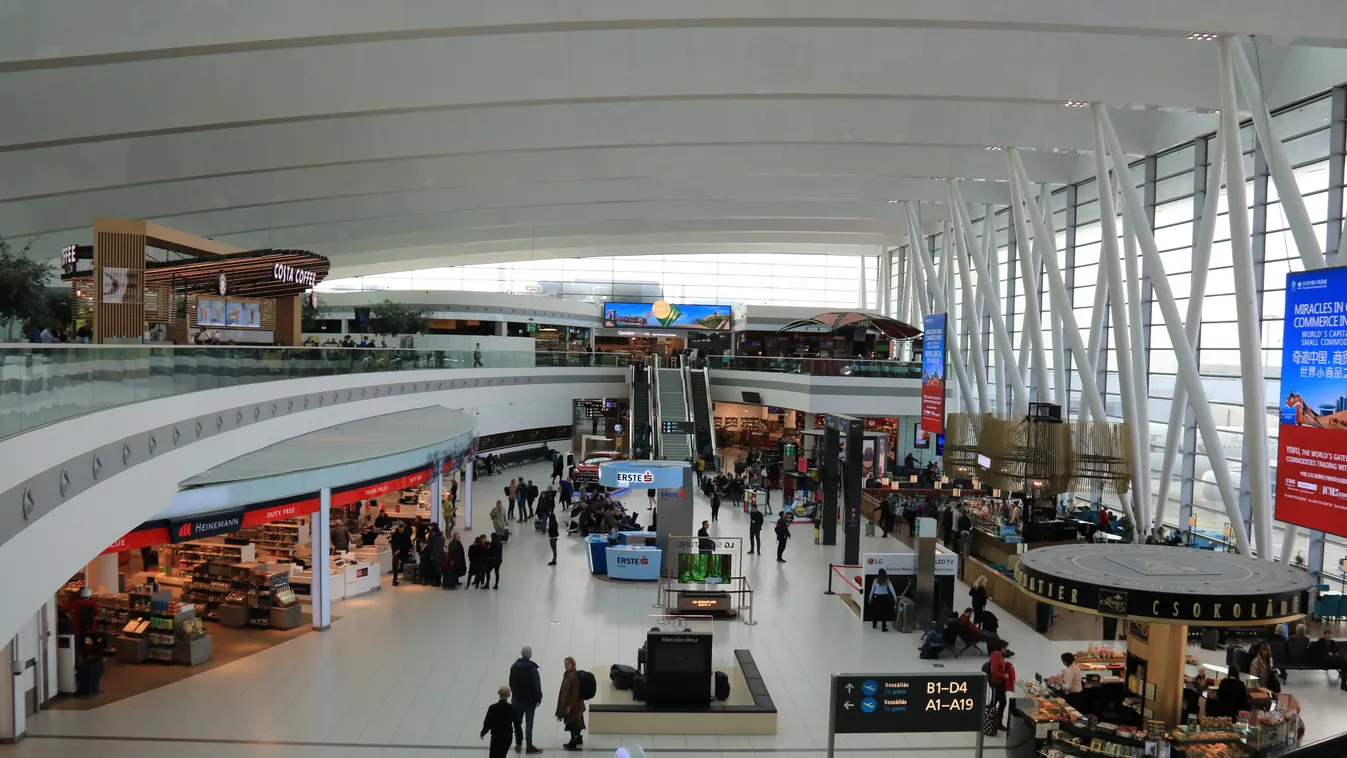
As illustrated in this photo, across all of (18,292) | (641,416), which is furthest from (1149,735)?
(641,416)

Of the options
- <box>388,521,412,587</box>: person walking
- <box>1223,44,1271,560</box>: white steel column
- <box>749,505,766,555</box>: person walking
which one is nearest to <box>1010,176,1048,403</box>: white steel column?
<box>749,505,766,555</box>: person walking

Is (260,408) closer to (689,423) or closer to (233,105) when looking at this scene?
(233,105)

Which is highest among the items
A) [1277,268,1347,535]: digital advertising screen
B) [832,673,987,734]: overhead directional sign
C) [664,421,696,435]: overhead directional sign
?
[1277,268,1347,535]: digital advertising screen

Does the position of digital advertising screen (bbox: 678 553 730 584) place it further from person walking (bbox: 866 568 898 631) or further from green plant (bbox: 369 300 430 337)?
green plant (bbox: 369 300 430 337)

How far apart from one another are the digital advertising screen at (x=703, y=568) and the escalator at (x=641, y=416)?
616 inches

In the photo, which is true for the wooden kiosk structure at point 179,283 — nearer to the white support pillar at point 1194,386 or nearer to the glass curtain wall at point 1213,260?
the white support pillar at point 1194,386

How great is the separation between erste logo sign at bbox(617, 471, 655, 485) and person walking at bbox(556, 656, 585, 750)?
29.8ft

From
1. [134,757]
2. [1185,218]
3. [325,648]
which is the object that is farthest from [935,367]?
[134,757]

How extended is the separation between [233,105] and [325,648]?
10.1 m

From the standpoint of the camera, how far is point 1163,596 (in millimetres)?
9305

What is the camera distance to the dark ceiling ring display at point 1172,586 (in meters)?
9.23

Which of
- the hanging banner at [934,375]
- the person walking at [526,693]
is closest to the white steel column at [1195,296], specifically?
the hanging banner at [934,375]

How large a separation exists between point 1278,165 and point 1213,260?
27.0 feet

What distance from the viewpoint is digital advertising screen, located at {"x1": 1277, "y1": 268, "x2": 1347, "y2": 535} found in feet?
32.1
